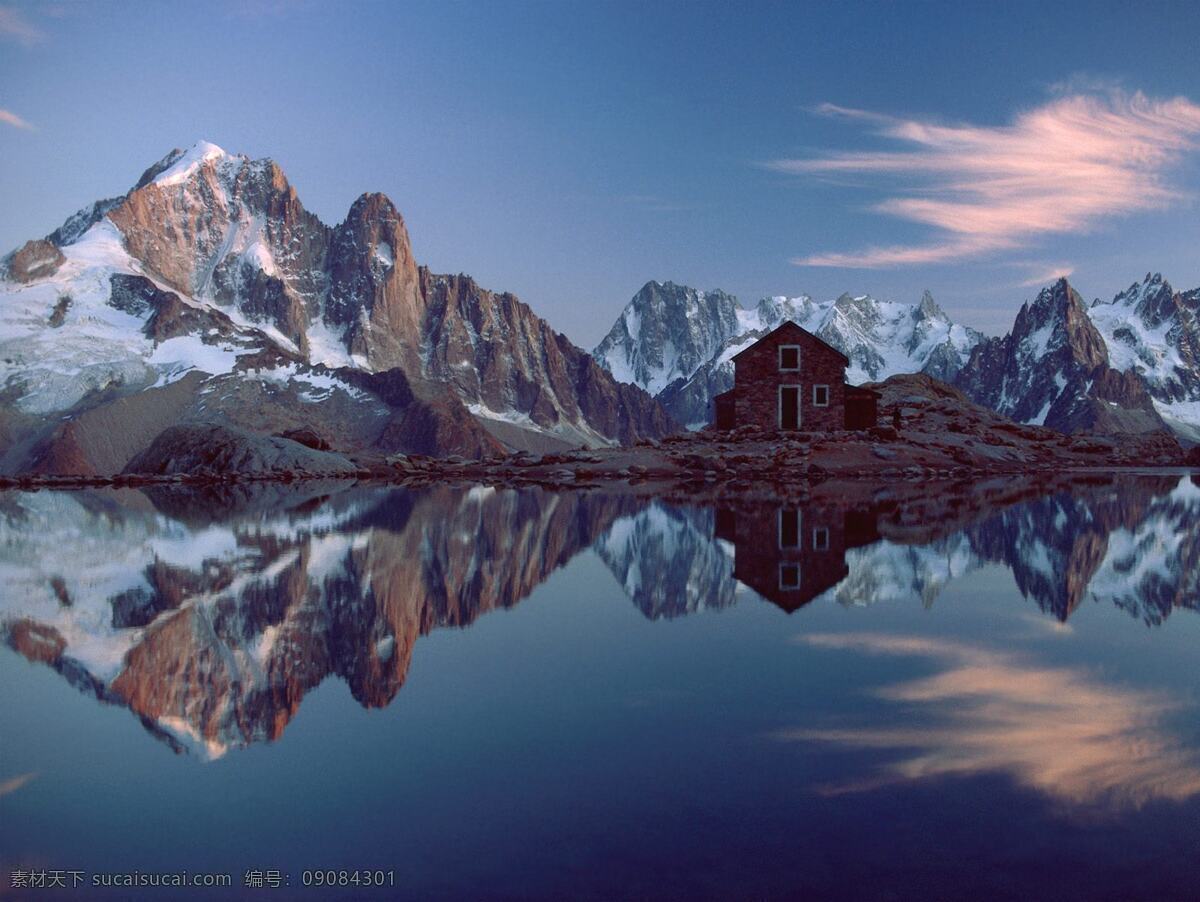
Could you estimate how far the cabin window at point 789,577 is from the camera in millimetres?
13703

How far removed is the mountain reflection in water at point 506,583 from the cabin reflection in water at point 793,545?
0.25ft

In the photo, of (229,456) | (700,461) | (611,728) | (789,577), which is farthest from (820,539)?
(229,456)

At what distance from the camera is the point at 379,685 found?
28.0 feet

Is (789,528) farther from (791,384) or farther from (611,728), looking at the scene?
(791,384)

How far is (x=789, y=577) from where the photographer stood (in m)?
14.6

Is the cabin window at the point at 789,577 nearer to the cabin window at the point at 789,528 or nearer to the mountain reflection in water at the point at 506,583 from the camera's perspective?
the mountain reflection in water at the point at 506,583

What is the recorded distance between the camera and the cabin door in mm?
61344

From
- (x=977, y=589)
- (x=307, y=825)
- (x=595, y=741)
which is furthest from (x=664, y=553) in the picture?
(x=307, y=825)

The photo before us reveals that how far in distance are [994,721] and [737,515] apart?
58.4 ft

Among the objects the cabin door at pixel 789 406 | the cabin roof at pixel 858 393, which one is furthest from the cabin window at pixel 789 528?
the cabin roof at pixel 858 393

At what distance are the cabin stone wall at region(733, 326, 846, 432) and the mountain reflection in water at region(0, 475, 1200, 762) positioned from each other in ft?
101

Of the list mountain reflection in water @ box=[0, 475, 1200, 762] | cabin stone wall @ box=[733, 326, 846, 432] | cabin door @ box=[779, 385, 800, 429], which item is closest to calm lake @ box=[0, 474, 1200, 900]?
mountain reflection in water @ box=[0, 475, 1200, 762]

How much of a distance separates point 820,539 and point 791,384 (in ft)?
140

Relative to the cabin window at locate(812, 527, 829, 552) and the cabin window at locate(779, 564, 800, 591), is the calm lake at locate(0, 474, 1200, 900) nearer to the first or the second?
the cabin window at locate(779, 564, 800, 591)
